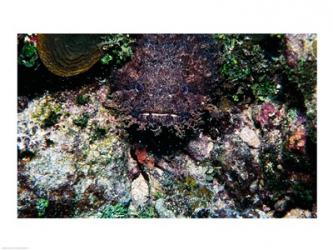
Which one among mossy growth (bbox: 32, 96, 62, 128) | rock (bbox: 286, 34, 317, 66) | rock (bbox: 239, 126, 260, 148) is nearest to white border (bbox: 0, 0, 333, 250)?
rock (bbox: 286, 34, 317, 66)

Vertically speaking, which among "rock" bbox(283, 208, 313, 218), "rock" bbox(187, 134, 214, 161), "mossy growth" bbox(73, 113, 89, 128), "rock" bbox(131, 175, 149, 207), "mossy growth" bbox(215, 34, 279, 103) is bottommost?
"rock" bbox(283, 208, 313, 218)

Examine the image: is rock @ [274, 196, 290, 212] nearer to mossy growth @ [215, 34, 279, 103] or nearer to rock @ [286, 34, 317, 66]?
mossy growth @ [215, 34, 279, 103]

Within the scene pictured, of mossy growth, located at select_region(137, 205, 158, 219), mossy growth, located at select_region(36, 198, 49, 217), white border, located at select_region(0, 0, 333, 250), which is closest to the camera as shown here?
white border, located at select_region(0, 0, 333, 250)
